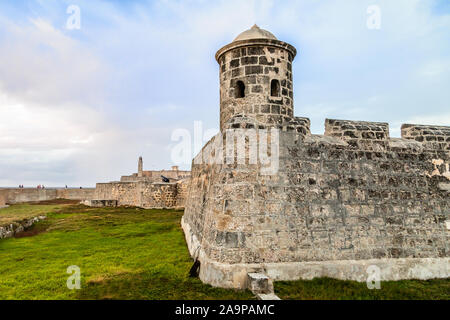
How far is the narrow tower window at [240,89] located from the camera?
7.88 m

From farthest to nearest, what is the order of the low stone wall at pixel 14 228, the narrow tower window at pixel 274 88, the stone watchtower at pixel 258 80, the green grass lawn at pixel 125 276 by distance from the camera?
the low stone wall at pixel 14 228
the narrow tower window at pixel 274 88
the stone watchtower at pixel 258 80
the green grass lawn at pixel 125 276

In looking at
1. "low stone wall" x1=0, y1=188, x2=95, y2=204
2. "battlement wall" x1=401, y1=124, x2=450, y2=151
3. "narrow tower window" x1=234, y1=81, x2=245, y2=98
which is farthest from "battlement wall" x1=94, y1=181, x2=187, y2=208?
"battlement wall" x1=401, y1=124, x2=450, y2=151

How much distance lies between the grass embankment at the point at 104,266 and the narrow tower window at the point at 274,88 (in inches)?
190

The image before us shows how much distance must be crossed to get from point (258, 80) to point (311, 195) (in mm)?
3126

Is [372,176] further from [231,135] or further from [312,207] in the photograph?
[231,135]

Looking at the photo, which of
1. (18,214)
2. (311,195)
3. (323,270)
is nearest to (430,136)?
(311,195)

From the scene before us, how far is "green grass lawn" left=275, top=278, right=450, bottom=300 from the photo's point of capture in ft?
18.4

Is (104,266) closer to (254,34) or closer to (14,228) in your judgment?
(254,34)

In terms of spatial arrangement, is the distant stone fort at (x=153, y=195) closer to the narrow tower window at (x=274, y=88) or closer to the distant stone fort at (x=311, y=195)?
the distant stone fort at (x=311, y=195)

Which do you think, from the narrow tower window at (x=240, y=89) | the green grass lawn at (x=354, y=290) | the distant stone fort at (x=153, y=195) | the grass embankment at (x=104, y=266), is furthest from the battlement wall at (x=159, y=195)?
the green grass lawn at (x=354, y=290)

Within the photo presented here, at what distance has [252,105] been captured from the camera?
7.62m

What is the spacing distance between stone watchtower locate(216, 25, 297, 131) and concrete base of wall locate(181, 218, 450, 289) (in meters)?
3.25
